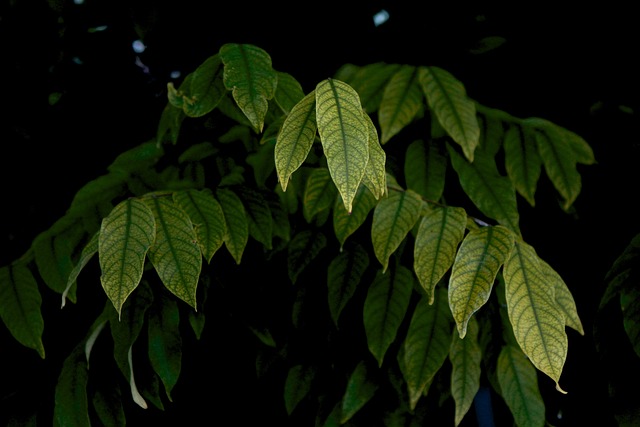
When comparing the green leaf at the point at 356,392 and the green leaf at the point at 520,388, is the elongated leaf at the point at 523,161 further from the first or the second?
the green leaf at the point at 356,392

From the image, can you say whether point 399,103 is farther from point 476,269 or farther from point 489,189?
point 476,269

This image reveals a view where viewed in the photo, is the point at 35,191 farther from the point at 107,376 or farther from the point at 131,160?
the point at 107,376

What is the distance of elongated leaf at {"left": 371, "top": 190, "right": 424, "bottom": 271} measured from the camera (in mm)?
872

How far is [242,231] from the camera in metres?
0.94

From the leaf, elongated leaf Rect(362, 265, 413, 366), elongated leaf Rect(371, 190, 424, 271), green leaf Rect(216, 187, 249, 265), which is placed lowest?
elongated leaf Rect(362, 265, 413, 366)

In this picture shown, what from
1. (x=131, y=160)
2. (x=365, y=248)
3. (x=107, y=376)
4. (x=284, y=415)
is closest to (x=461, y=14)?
(x=365, y=248)

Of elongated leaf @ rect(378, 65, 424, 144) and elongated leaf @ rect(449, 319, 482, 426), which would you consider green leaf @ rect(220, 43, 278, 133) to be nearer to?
elongated leaf @ rect(378, 65, 424, 144)

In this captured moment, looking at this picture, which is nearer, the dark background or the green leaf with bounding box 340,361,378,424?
the green leaf with bounding box 340,361,378,424

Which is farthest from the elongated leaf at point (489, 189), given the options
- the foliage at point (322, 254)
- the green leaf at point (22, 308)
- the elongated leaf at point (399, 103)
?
the green leaf at point (22, 308)

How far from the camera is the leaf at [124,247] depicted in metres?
Result: 0.72

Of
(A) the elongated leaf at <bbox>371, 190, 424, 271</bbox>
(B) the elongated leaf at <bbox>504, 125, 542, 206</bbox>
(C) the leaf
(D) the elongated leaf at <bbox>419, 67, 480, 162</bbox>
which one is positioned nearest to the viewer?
(C) the leaf

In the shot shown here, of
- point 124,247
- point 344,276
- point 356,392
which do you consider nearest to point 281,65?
point 344,276

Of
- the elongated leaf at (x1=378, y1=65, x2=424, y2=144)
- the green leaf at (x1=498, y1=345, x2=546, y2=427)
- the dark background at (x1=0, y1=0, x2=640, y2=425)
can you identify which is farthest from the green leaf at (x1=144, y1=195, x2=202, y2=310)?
the dark background at (x1=0, y1=0, x2=640, y2=425)

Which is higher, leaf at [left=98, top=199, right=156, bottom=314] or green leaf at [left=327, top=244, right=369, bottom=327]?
leaf at [left=98, top=199, right=156, bottom=314]
